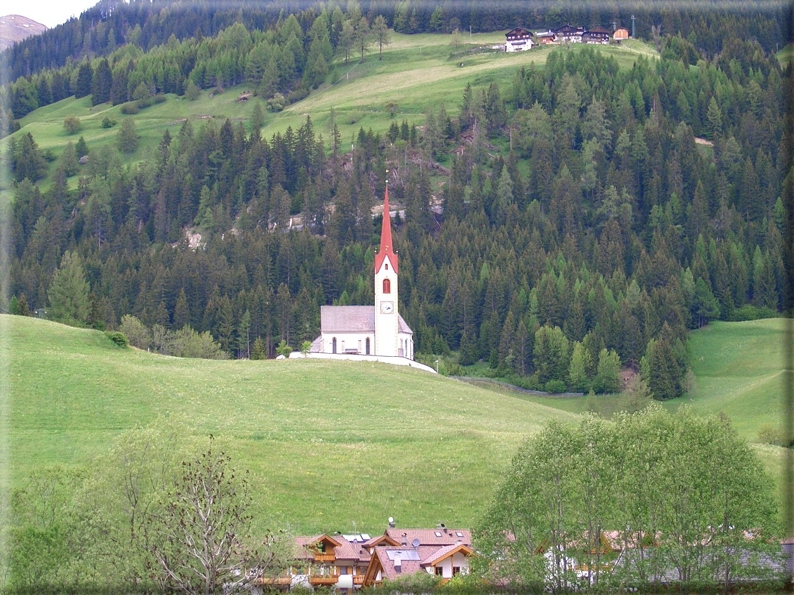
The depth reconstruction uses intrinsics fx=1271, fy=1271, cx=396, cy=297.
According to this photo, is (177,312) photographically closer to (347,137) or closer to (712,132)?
(347,137)

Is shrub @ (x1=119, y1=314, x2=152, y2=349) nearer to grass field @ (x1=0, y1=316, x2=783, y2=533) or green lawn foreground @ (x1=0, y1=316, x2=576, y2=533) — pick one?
grass field @ (x1=0, y1=316, x2=783, y2=533)

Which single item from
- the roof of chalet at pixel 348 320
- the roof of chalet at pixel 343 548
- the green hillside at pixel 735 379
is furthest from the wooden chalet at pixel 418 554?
the roof of chalet at pixel 348 320

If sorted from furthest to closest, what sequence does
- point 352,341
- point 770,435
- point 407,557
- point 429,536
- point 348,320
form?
point 348,320
point 352,341
point 770,435
point 429,536
point 407,557

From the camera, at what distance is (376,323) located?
375 ft

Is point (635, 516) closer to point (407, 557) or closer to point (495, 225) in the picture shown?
point (407, 557)

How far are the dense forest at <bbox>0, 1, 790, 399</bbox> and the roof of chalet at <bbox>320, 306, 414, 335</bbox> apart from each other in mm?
Result: 16137

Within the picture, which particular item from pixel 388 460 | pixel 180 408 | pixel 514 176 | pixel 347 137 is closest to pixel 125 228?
pixel 347 137

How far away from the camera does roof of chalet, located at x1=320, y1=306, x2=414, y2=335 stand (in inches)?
4530

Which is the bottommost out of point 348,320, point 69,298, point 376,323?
point 376,323

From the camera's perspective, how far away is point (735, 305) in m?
143

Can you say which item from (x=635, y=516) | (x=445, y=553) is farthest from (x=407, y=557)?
(x=635, y=516)

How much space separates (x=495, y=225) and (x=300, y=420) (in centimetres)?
8628

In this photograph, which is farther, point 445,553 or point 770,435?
point 770,435

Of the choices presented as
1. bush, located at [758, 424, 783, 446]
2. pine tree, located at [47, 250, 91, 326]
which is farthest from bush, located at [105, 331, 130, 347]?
bush, located at [758, 424, 783, 446]
